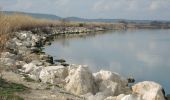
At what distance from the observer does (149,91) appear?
38.0 ft

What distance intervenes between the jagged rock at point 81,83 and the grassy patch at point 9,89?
1.59 metres

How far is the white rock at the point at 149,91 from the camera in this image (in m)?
11.2

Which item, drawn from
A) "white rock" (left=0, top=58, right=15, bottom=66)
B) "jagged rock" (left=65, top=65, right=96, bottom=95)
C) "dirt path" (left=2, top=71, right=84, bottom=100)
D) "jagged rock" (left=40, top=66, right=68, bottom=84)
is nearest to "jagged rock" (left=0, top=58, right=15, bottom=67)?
"white rock" (left=0, top=58, right=15, bottom=66)

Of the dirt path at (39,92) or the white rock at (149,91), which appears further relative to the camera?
the white rock at (149,91)

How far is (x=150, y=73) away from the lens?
19.8m

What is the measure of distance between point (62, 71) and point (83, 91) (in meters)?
2.07

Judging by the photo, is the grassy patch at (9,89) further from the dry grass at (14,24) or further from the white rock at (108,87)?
the white rock at (108,87)

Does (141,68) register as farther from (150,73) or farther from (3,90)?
(3,90)

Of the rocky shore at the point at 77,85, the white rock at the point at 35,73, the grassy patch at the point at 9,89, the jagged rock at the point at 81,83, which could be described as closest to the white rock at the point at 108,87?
the rocky shore at the point at 77,85

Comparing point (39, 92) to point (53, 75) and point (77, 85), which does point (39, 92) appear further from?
point (53, 75)

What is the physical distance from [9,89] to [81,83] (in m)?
2.41

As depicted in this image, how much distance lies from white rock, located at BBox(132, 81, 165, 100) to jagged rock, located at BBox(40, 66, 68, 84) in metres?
2.44

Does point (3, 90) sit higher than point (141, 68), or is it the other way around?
point (3, 90)

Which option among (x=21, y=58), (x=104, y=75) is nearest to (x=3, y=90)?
(x=104, y=75)
